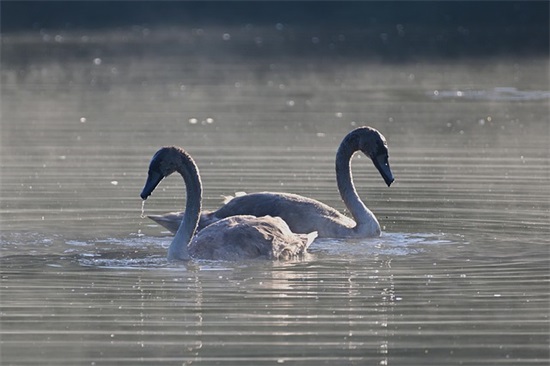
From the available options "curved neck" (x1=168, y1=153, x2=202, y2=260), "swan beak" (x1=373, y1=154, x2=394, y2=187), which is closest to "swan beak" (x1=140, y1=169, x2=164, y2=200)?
"curved neck" (x1=168, y1=153, x2=202, y2=260)

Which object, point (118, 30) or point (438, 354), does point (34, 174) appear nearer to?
point (438, 354)

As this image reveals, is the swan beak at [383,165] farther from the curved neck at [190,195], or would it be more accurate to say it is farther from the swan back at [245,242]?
the curved neck at [190,195]

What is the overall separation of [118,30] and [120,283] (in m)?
62.0

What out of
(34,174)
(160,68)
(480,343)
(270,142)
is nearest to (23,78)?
(160,68)

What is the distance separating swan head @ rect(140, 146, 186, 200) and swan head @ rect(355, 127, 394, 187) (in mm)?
2998

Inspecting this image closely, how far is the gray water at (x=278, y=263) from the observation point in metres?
10.9

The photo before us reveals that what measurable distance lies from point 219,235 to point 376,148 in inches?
134

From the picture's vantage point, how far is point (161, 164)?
49.3 feet

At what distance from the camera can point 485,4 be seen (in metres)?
80.2

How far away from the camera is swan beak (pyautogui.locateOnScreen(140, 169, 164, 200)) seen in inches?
585

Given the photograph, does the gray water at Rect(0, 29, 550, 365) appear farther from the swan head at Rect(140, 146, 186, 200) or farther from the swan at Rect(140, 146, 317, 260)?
the swan head at Rect(140, 146, 186, 200)

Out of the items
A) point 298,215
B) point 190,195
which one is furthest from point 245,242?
point 298,215

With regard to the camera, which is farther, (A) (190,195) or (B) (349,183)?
(B) (349,183)

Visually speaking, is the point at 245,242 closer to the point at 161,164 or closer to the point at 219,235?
the point at 219,235
